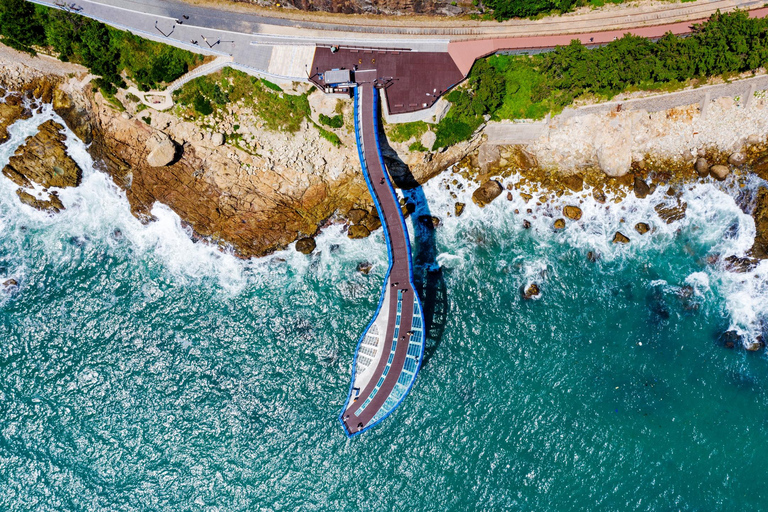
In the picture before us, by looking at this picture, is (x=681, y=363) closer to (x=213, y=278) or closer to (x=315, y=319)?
(x=315, y=319)

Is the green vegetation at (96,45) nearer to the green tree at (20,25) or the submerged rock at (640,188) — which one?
the green tree at (20,25)

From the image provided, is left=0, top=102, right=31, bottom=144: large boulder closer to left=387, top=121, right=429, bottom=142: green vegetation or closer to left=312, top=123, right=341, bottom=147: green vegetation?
left=312, top=123, right=341, bottom=147: green vegetation

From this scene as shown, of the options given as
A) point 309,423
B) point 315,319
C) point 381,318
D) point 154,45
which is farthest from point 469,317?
point 154,45

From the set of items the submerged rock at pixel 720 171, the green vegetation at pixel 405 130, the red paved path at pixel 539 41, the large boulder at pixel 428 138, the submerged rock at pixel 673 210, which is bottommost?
the submerged rock at pixel 673 210

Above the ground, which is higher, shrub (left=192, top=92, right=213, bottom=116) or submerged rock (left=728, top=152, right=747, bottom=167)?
shrub (left=192, top=92, right=213, bottom=116)

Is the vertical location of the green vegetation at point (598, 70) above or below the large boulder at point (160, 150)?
above

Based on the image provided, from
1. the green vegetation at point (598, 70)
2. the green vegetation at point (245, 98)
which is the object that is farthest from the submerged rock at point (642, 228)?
the green vegetation at point (245, 98)

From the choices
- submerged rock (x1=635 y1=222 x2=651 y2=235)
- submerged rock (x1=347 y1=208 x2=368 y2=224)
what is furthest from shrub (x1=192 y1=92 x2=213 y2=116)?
submerged rock (x1=635 y1=222 x2=651 y2=235)
